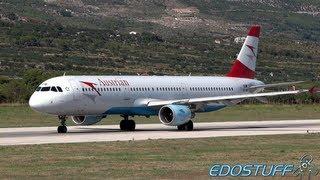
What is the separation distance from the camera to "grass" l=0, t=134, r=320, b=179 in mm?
32500

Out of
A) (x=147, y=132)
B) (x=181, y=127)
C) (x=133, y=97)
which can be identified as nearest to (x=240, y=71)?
(x=181, y=127)

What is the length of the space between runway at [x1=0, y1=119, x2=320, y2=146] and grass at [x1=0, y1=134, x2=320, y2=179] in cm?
333

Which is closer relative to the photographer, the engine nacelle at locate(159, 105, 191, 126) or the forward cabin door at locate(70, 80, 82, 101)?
the forward cabin door at locate(70, 80, 82, 101)

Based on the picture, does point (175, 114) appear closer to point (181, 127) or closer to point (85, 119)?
point (181, 127)

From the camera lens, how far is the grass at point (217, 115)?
66250 millimetres

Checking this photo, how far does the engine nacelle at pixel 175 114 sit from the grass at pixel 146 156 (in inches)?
300

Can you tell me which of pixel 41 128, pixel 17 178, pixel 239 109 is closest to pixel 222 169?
pixel 17 178

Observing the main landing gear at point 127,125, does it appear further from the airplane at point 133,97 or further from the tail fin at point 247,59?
the tail fin at point 247,59

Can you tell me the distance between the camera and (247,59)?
2655 inches

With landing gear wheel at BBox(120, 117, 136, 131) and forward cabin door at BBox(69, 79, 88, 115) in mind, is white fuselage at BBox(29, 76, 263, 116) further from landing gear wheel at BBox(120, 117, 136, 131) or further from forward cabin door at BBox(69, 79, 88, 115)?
landing gear wheel at BBox(120, 117, 136, 131)

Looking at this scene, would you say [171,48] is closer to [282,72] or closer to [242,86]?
[282,72]

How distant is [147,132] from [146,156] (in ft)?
54.1

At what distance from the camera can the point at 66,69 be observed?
12706 centimetres

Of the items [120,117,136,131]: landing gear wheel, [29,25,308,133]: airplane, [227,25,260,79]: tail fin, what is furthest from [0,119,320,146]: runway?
[227,25,260,79]: tail fin
